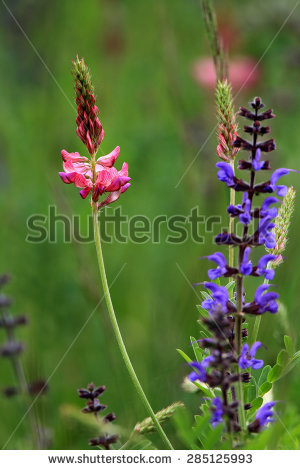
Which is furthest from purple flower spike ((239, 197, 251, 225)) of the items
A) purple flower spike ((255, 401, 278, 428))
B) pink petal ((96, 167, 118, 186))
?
pink petal ((96, 167, 118, 186))

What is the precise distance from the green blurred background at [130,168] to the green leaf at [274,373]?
0.28 ft

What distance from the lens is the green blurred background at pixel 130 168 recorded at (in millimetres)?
1943

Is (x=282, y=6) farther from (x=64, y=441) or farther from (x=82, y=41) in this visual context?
(x=64, y=441)

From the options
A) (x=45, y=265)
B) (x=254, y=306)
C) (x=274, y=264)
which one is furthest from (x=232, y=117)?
(x=45, y=265)

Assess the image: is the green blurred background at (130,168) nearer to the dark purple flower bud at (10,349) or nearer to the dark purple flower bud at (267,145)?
the dark purple flower bud at (10,349)

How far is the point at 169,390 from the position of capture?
1.44m

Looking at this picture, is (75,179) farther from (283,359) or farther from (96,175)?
(283,359)

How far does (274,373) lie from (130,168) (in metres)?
2.76

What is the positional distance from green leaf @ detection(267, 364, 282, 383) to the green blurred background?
0.28ft

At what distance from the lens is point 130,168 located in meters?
3.87

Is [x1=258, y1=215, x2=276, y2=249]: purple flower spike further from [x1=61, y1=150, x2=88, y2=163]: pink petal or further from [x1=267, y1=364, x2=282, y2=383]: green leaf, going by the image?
[x1=61, y1=150, x2=88, y2=163]: pink petal

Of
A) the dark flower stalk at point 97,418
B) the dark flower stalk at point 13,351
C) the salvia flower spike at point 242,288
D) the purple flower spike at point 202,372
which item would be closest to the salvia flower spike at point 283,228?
the salvia flower spike at point 242,288

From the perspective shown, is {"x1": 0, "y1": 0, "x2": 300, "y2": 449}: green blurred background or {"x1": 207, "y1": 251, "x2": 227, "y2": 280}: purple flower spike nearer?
{"x1": 207, "y1": 251, "x2": 227, "y2": 280}: purple flower spike

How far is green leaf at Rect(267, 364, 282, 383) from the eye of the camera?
1.21m
